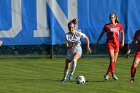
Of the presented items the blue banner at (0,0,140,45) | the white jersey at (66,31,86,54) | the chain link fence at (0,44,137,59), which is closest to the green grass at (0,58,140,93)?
the chain link fence at (0,44,137,59)

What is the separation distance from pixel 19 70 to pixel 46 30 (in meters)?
6.21

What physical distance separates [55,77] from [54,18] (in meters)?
9.12

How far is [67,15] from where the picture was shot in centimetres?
2711

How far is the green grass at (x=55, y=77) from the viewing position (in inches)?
562

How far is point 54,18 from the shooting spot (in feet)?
88.9

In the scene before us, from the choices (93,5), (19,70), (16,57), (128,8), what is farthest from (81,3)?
(19,70)

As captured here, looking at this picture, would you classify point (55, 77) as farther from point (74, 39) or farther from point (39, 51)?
point (39, 51)

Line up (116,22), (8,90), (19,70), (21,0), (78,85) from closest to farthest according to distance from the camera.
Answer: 1. (8,90)
2. (78,85)
3. (116,22)
4. (19,70)
5. (21,0)

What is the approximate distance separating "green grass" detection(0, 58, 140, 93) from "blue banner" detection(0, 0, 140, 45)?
124cm

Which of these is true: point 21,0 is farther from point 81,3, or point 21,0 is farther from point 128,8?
point 128,8

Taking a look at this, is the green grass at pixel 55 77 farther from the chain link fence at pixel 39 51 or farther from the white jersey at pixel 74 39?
the white jersey at pixel 74 39

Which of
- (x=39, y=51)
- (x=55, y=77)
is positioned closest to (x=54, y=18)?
(x=39, y=51)

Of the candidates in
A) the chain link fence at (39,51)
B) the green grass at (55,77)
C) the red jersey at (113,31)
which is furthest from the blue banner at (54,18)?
the red jersey at (113,31)

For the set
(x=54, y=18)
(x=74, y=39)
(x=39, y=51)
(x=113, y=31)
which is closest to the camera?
(x=74, y=39)
